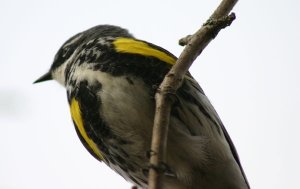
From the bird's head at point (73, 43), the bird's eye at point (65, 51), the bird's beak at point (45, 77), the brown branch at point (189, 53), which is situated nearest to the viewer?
the brown branch at point (189, 53)

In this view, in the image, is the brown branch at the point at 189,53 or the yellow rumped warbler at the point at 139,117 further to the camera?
the yellow rumped warbler at the point at 139,117

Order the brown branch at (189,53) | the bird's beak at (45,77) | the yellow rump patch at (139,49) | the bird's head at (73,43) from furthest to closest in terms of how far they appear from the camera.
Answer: the bird's beak at (45,77), the bird's head at (73,43), the yellow rump patch at (139,49), the brown branch at (189,53)

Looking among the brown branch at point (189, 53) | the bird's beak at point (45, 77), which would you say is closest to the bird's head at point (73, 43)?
the bird's beak at point (45, 77)

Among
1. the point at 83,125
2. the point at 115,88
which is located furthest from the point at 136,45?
the point at 83,125

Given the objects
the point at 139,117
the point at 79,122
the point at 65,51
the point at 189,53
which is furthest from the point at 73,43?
the point at 189,53

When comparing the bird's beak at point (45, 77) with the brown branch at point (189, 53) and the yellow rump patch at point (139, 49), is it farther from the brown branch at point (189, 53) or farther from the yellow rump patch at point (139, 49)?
the brown branch at point (189, 53)

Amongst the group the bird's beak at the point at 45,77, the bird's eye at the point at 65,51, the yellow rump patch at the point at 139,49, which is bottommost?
the bird's beak at the point at 45,77

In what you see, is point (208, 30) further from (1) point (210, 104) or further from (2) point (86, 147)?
(2) point (86, 147)

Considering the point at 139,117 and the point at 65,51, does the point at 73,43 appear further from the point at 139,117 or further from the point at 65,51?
the point at 139,117
